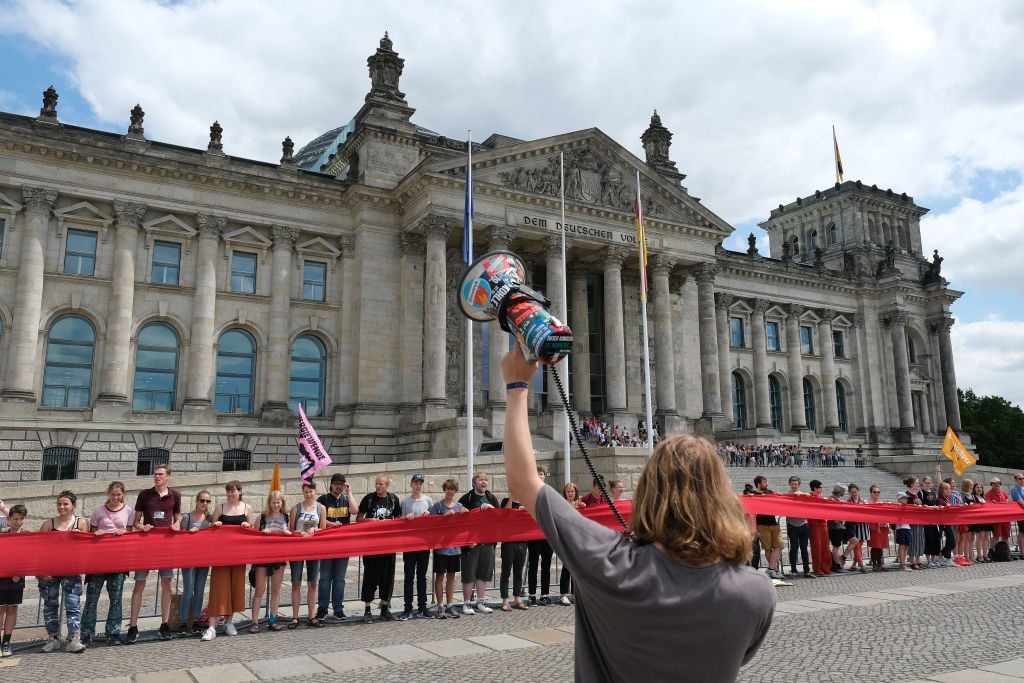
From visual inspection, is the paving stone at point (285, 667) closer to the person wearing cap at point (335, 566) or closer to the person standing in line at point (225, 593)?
the person standing in line at point (225, 593)

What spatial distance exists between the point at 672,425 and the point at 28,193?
31.1 meters

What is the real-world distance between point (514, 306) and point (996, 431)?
91492 mm

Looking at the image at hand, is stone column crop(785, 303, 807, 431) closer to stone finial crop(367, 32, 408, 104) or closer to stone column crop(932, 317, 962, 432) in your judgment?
stone column crop(932, 317, 962, 432)

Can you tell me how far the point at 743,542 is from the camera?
2.41 metres

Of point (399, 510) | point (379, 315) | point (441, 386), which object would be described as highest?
point (379, 315)

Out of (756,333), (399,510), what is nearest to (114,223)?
(399,510)

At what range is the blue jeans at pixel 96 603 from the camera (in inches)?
405

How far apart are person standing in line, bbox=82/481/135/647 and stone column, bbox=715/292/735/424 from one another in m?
41.8

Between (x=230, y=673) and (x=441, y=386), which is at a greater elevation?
(x=441, y=386)

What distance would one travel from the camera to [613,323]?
40.5 meters

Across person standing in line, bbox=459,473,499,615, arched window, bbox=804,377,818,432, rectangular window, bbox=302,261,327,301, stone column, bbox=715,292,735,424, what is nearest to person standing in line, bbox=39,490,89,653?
person standing in line, bbox=459,473,499,615

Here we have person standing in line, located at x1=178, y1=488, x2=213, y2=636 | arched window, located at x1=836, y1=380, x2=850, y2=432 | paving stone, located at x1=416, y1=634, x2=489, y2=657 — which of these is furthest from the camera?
arched window, located at x1=836, y1=380, x2=850, y2=432

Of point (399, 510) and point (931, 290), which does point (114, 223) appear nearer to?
point (399, 510)

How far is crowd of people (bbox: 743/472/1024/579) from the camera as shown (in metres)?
16.5
